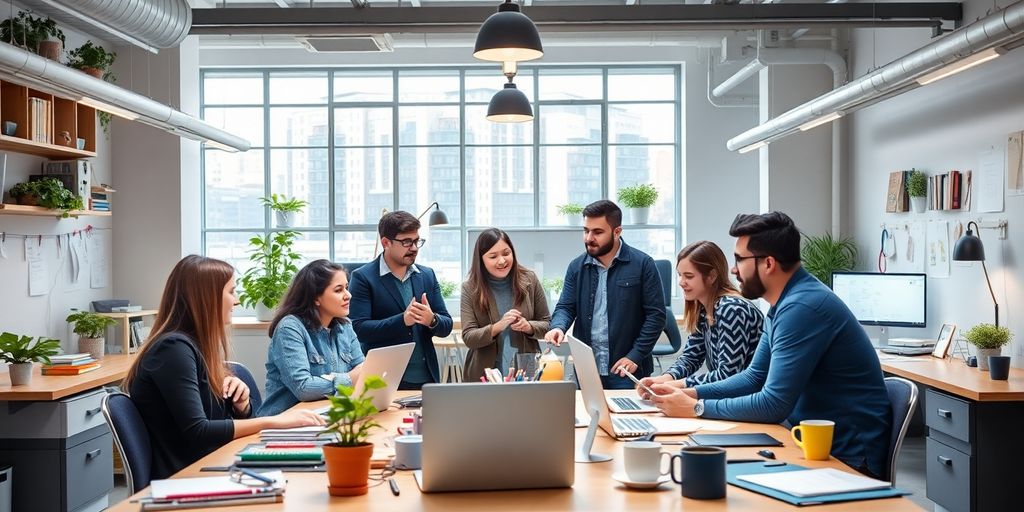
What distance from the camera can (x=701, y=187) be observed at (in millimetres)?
9859

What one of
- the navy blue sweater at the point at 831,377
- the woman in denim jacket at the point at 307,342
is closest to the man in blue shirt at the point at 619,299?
the woman in denim jacket at the point at 307,342

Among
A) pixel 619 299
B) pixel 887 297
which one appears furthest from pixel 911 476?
pixel 619 299

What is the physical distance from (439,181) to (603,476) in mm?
8031

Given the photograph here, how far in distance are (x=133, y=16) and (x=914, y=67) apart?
421 cm

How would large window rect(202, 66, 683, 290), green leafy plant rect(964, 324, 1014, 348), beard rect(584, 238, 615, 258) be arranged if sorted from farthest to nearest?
large window rect(202, 66, 683, 290) → green leafy plant rect(964, 324, 1014, 348) → beard rect(584, 238, 615, 258)

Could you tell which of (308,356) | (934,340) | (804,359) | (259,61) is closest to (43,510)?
(308,356)

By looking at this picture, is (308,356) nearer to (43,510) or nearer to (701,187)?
(43,510)

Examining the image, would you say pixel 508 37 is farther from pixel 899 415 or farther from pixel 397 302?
pixel 899 415

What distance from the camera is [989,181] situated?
5.63 m

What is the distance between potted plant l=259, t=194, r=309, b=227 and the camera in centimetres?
969

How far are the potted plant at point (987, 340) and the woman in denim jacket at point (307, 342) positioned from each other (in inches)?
136

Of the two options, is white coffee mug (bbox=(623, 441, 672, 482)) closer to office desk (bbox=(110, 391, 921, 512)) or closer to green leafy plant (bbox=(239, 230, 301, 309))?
office desk (bbox=(110, 391, 921, 512))

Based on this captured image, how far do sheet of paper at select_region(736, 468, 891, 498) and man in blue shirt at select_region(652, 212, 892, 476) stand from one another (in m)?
0.46

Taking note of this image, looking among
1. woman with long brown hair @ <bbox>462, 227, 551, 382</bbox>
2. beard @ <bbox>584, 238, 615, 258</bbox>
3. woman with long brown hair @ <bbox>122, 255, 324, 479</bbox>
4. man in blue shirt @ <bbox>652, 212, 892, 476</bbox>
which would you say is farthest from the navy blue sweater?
woman with long brown hair @ <bbox>462, 227, 551, 382</bbox>
